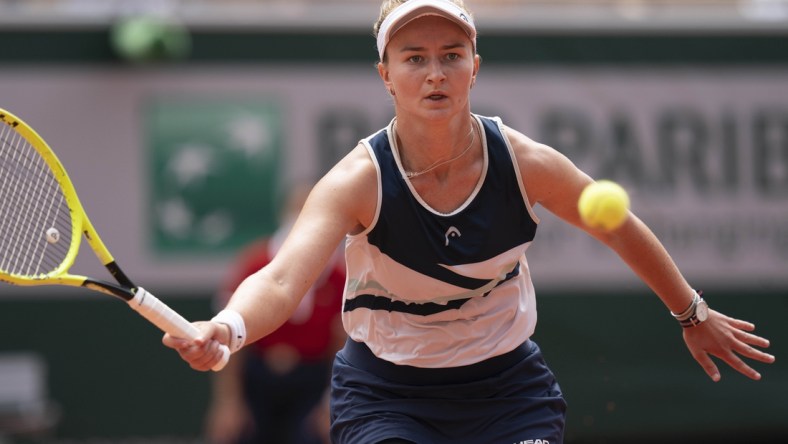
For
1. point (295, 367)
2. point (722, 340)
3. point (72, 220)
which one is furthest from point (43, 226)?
point (295, 367)

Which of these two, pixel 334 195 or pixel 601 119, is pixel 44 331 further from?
pixel 334 195

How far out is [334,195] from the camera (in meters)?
3.70

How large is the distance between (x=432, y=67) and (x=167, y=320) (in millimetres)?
1125

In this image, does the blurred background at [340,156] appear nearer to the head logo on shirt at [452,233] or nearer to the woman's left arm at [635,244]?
the woman's left arm at [635,244]

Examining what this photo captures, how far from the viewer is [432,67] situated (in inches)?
148

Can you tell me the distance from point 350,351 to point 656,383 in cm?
500

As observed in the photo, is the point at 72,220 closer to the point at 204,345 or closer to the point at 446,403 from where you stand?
Result: the point at 204,345

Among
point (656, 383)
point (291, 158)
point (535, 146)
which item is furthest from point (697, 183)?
point (535, 146)

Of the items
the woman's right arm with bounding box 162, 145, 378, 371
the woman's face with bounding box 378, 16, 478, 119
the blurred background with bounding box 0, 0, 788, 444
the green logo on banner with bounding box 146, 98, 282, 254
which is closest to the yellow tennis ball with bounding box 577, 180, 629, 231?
the woman's face with bounding box 378, 16, 478, 119

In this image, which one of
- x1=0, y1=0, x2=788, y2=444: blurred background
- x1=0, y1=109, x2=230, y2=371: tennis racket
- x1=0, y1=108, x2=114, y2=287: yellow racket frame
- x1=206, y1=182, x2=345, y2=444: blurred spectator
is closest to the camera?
x1=0, y1=109, x2=230, y2=371: tennis racket

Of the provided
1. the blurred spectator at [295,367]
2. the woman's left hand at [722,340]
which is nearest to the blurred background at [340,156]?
the blurred spectator at [295,367]

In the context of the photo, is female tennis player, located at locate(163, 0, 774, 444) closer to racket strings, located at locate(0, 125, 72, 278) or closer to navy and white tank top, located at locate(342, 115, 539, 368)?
navy and white tank top, located at locate(342, 115, 539, 368)

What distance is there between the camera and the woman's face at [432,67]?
12.3 feet

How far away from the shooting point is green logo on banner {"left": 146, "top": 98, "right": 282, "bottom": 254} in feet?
27.8
